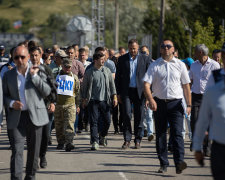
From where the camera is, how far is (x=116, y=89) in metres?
11.8

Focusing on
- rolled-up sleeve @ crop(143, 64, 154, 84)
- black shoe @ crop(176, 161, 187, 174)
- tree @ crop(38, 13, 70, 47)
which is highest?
tree @ crop(38, 13, 70, 47)

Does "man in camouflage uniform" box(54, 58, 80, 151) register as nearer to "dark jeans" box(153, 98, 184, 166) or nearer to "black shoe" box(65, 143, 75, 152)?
"black shoe" box(65, 143, 75, 152)

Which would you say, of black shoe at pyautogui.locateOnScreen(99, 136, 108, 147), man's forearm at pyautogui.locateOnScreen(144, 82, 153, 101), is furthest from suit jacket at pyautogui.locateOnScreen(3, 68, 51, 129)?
black shoe at pyautogui.locateOnScreen(99, 136, 108, 147)

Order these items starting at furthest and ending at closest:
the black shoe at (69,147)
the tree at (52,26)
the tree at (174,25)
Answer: the tree at (52,26)
the tree at (174,25)
the black shoe at (69,147)

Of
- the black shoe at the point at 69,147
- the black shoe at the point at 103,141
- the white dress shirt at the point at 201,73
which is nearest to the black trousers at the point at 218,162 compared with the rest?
the white dress shirt at the point at 201,73

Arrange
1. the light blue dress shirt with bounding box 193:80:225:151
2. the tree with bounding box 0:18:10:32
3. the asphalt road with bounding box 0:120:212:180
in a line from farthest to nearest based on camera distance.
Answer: the tree with bounding box 0:18:10:32, the asphalt road with bounding box 0:120:212:180, the light blue dress shirt with bounding box 193:80:225:151

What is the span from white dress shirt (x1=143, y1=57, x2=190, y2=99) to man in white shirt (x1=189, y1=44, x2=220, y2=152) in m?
1.52

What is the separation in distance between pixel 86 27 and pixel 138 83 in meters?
26.4

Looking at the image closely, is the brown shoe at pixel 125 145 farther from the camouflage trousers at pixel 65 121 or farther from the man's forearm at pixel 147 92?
the man's forearm at pixel 147 92

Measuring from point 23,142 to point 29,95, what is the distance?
660 millimetres

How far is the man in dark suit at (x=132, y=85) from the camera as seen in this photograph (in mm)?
11461

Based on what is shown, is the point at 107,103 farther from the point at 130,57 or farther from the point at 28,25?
the point at 28,25

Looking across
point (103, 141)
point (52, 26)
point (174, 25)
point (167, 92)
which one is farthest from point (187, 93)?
point (52, 26)

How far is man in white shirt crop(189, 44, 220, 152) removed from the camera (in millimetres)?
10344
